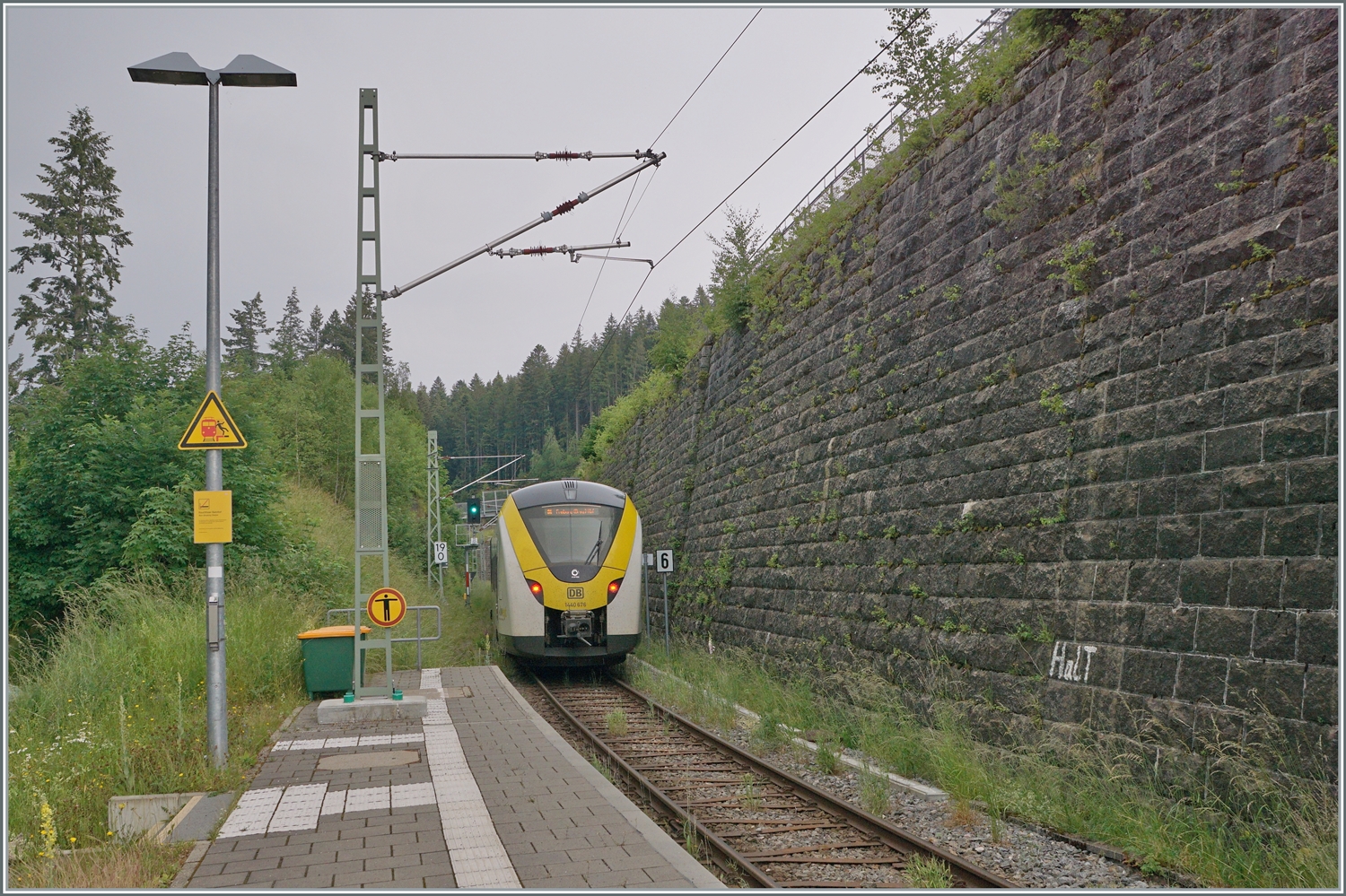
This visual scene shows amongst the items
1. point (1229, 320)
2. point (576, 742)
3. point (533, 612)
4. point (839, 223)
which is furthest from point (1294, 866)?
point (533, 612)

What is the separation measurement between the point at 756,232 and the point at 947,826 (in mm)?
12810

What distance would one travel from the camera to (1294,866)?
197 inches

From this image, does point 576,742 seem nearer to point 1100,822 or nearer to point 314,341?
point 1100,822

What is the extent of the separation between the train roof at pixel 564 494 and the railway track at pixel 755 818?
16.9 ft

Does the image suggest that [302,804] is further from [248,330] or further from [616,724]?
[248,330]

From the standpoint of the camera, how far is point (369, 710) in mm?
10570

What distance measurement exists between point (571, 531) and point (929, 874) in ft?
34.9

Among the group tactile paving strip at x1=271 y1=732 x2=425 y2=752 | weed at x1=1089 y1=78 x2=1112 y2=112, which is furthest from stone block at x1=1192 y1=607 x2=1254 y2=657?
tactile paving strip at x1=271 y1=732 x2=425 y2=752

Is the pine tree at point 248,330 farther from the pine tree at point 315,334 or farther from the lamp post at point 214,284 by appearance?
the lamp post at point 214,284

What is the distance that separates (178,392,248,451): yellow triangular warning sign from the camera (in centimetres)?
793

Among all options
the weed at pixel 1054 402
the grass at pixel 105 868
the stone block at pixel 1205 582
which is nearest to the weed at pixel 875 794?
the stone block at pixel 1205 582

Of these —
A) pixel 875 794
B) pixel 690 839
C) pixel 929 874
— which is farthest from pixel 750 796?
pixel 929 874

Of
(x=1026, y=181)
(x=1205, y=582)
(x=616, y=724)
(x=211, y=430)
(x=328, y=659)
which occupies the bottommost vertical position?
(x=616, y=724)

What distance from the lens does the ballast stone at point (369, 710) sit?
10444 millimetres
